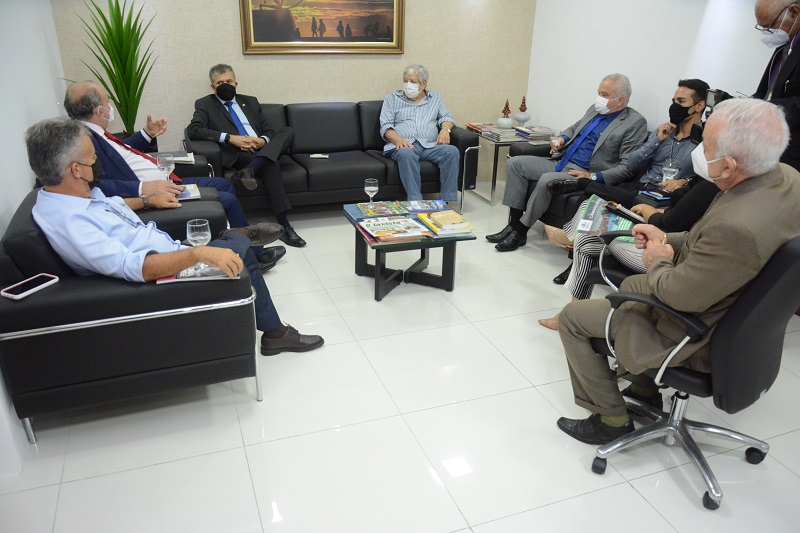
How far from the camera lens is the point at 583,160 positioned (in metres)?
4.52

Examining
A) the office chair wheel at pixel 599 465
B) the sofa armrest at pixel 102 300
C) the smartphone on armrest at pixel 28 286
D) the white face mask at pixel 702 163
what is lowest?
the office chair wheel at pixel 599 465

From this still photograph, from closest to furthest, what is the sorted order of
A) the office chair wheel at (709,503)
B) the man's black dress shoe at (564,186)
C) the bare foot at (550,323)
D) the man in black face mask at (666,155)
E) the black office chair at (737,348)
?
the black office chair at (737,348)
the office chair wheel at (709,503)
the bare foot at (550,323)
the man in black face mask at (666,155)
the man's black dress shoe at (564,186)

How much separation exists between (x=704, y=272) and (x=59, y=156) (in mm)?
2399

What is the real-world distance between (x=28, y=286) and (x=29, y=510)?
82cm

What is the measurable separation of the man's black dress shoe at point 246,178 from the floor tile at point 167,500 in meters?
2.48

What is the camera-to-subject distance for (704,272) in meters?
1.84

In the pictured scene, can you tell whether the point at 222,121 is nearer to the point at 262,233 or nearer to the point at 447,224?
the point at 262,233

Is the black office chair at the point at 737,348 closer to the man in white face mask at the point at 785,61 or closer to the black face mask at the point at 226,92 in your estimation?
the man in white face mask at the point at 785,61

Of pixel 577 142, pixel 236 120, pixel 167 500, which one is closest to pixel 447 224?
pixel 577 142

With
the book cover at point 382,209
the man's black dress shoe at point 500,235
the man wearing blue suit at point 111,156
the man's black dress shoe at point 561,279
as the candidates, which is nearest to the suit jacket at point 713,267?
the man's black dress shoe at point 561,279

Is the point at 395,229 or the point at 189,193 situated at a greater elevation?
the point at 189,193

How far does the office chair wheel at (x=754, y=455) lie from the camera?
2.34 meters

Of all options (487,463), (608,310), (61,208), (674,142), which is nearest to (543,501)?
(487,463)

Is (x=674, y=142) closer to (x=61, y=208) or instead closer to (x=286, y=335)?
(x=286, y=335)
